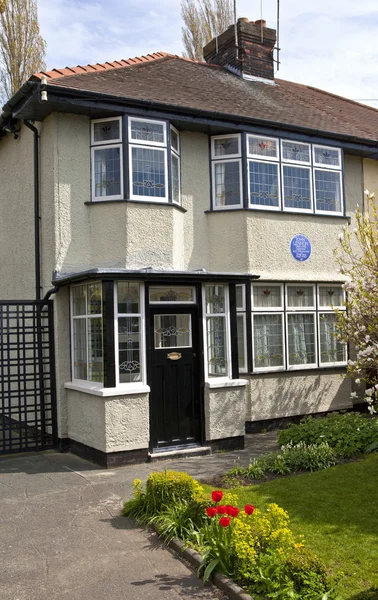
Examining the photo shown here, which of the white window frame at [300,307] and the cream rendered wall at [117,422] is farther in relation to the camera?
the white window frame at [300,307]

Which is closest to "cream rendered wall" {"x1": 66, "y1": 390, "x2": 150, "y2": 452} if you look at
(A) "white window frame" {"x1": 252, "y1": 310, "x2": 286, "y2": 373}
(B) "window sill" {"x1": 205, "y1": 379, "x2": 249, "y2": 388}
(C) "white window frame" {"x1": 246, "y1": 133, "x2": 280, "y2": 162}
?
(B) "window sill" {"x1": 205, "y1": 379, "x2": 249, "y2": 388}

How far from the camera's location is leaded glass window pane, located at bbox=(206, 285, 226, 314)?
33.1ft

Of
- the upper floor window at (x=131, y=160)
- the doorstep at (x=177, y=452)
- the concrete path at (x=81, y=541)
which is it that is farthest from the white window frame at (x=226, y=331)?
the upper floor window at (x=131, y=160)

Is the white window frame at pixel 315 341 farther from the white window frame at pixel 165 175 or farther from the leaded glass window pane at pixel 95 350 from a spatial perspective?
the leaded glass window pane at pixel 95 350

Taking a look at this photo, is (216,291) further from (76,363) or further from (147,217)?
(76,363)

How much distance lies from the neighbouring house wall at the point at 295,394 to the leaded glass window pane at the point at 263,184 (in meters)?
3.46

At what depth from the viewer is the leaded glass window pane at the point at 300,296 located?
12234 mm

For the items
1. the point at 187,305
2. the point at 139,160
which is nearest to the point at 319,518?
the point at 187,305

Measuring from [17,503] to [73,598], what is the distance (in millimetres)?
2749

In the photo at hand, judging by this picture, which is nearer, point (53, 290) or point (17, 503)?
point (17, 503)

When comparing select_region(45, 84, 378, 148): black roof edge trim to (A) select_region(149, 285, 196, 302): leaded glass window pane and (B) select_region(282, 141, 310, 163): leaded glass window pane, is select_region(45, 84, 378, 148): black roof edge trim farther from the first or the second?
(A) select_region(149, 285, 196, 302): leaded glass window pane

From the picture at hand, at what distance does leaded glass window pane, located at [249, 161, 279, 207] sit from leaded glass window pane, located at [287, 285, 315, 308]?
1.79 meters

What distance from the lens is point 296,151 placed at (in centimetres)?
1231

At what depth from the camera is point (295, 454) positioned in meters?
8.65
